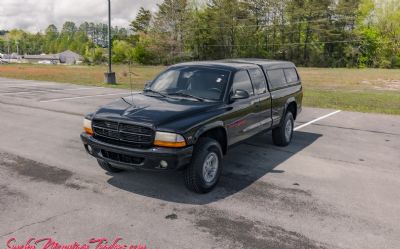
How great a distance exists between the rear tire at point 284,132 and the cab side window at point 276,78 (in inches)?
29.3

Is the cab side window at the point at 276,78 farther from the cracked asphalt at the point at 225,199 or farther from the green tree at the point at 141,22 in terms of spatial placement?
the green tree at the point at 141,22

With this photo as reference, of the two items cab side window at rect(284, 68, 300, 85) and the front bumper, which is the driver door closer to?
the front bumper

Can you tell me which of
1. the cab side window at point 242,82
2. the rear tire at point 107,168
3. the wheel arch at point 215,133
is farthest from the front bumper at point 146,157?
the cab side window at point 242,82

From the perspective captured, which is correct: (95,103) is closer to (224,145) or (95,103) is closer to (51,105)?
(51,105)

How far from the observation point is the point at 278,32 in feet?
262

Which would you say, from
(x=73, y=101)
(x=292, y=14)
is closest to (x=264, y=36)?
(x=292, y=14)

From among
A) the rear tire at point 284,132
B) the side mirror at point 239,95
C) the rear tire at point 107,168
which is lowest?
the rear tire at point 107,168

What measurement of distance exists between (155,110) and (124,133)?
53cm

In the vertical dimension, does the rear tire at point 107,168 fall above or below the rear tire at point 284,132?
below

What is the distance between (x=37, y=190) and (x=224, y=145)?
2.83 meters

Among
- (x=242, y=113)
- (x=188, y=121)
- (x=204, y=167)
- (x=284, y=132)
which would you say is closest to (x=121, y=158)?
(x=188, y=121)

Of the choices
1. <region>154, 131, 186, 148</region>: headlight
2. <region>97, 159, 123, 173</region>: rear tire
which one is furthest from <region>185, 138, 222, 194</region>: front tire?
<region>97, 159, 123, 173</region>: rear tire

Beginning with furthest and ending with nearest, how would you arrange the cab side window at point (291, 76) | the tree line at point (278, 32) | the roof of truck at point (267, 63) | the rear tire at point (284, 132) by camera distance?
the tree line at point (278, 32) < the cab side window at point (291, 76) < the rear tire at point (284, 132) < the roof of truck at point (267, 63)

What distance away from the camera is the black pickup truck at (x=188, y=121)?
4.60 m
